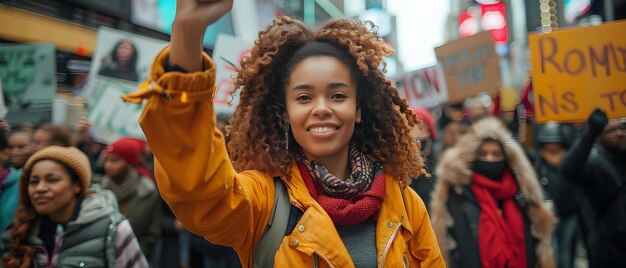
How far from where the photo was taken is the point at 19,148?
513cm

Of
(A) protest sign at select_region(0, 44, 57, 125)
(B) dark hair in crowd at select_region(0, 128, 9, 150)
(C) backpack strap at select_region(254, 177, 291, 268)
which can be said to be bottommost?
(C) backpack strap at select_region(254, 177, 291, 268)

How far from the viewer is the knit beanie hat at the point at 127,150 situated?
17.3ft

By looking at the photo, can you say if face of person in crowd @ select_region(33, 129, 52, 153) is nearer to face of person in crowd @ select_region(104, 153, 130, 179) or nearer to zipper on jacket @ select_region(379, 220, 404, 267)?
face of person in crowd @ select_region(104, 153, 130, 179)

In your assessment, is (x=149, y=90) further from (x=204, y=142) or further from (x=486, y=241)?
(x=486, y=241)

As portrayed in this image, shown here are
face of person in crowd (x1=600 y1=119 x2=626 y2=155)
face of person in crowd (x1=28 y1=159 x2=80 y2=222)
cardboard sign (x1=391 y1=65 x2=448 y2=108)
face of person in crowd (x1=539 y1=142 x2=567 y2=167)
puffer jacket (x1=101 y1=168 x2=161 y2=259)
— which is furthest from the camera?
cardboard sign (x1=391 y1=65 x2=448 y2=108)

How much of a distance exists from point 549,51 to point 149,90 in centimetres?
316

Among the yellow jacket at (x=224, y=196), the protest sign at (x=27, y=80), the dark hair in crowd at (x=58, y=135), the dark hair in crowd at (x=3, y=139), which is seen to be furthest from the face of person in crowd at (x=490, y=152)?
the protest sign at (x=27, y=80)

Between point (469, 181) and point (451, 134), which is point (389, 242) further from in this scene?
point (451, 134)

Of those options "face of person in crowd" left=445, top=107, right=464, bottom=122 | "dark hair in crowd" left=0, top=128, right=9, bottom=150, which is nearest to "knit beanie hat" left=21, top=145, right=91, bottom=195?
"dark hair in crowd" left=0, top=128, right=9, bottom=150

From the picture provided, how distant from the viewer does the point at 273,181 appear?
2.04 meters

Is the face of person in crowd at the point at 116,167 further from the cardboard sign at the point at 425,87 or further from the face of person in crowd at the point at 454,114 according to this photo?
the face of person in crowd at the point at 454,114

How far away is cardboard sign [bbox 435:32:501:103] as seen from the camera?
21.6ft

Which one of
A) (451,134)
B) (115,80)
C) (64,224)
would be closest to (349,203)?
(64,224)

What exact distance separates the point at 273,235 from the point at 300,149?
1.35ft
